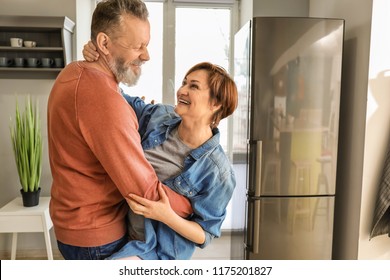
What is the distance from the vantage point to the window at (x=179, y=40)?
322cm

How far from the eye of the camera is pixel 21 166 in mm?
2568

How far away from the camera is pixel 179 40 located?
3.29 m

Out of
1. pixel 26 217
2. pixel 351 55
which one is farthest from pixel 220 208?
pixel 26 217

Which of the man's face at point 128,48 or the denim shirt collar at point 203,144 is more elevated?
the man's face at point 128,48

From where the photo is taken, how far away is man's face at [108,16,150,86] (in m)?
0.90

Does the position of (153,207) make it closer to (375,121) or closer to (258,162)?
(258,162)

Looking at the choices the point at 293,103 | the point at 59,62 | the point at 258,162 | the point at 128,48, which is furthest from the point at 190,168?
the point at 59,62

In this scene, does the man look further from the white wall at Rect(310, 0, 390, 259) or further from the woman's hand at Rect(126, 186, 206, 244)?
the white wall at Rect(310, 0, 390, 259)

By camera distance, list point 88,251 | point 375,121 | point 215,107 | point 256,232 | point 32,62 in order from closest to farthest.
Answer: point 88,251 → point 215,107 → point 375,121 → point 256,232 → point 32,62

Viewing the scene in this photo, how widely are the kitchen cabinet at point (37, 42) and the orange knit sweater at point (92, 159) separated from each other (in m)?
1.87

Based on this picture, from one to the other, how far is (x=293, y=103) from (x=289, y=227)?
0.69 meters

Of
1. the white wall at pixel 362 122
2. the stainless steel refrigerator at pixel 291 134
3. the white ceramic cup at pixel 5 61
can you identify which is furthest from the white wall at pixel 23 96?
the white wall at pixel 362 122

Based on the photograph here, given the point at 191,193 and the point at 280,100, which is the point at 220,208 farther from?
the point at 280,100

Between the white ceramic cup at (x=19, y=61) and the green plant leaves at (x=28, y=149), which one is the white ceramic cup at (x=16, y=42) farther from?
the green plant leaves at (x=28, y=149)
